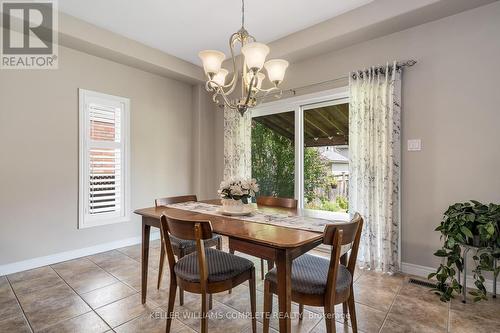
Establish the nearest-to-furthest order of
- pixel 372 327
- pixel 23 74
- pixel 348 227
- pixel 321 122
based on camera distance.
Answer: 1. pixel 348 227
2. pixel 372 327
3. pixel 23 74
4. pixel 321 122

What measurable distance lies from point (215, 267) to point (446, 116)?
2.56m

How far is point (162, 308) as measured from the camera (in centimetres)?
204

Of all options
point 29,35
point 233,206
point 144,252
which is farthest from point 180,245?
point 29,35

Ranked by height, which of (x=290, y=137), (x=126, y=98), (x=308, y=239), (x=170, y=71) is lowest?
(x=308, y=239)

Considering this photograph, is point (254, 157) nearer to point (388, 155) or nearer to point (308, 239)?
point (388, 155)

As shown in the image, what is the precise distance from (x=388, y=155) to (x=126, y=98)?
11.4ft

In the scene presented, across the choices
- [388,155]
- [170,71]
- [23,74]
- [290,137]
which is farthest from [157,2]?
[388,155]

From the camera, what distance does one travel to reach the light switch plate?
2.60 metres

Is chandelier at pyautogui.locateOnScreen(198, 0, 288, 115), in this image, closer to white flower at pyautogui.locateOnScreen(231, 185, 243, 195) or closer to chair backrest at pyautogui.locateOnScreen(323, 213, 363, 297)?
white flower at pyautogui.locateOnScreen(231, 185, 243, 195)

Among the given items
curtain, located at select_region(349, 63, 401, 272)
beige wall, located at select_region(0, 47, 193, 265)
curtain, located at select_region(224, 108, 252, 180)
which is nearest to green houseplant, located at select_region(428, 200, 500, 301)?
curtain, located at select_region(349, 63, 401, 272)

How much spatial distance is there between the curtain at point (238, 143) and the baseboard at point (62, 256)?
184 centimetres

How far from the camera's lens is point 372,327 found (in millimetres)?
1791

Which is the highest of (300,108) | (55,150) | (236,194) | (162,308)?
(300,108)

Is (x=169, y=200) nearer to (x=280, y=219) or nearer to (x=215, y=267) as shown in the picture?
(x=215, y=267)
